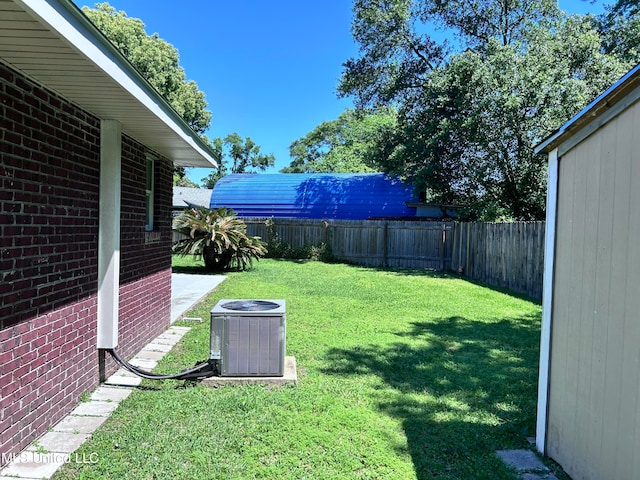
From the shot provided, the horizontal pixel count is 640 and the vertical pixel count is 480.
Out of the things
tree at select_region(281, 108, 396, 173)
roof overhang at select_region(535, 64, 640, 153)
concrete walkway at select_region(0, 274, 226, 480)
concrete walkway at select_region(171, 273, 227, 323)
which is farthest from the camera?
tree at select_region(281, 108, 396, 173)

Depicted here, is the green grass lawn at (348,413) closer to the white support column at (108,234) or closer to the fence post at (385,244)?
the white support column at (108,234)

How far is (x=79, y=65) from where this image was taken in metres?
2.50

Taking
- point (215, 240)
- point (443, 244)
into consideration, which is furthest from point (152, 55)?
point (443, 244)

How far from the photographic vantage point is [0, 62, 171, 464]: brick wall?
257 centimetres

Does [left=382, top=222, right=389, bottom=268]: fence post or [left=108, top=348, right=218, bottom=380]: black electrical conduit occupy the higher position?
[left=382, top=222, right=389, bottom=268]: fence post

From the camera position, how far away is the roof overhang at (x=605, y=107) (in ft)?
6.90

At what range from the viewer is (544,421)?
300 cm

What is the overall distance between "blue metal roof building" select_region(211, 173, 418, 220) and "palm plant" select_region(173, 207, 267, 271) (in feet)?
23.0

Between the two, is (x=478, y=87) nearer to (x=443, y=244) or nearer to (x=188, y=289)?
(x=443, y=244)

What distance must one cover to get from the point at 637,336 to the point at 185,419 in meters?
3.02

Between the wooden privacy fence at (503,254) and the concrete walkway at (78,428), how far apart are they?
7.96 m

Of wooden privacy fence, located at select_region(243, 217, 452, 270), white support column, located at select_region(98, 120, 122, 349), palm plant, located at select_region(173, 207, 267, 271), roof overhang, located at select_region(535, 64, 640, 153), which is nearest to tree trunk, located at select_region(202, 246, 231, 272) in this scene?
palm plant, located at select_region(173, 207, 267, 271)

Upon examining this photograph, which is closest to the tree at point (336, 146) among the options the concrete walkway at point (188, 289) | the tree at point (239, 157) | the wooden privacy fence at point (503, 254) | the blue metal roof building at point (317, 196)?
the tree at point (239, 157)

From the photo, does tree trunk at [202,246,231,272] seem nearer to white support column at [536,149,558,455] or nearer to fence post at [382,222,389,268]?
fence post at [382,222,389,268]
